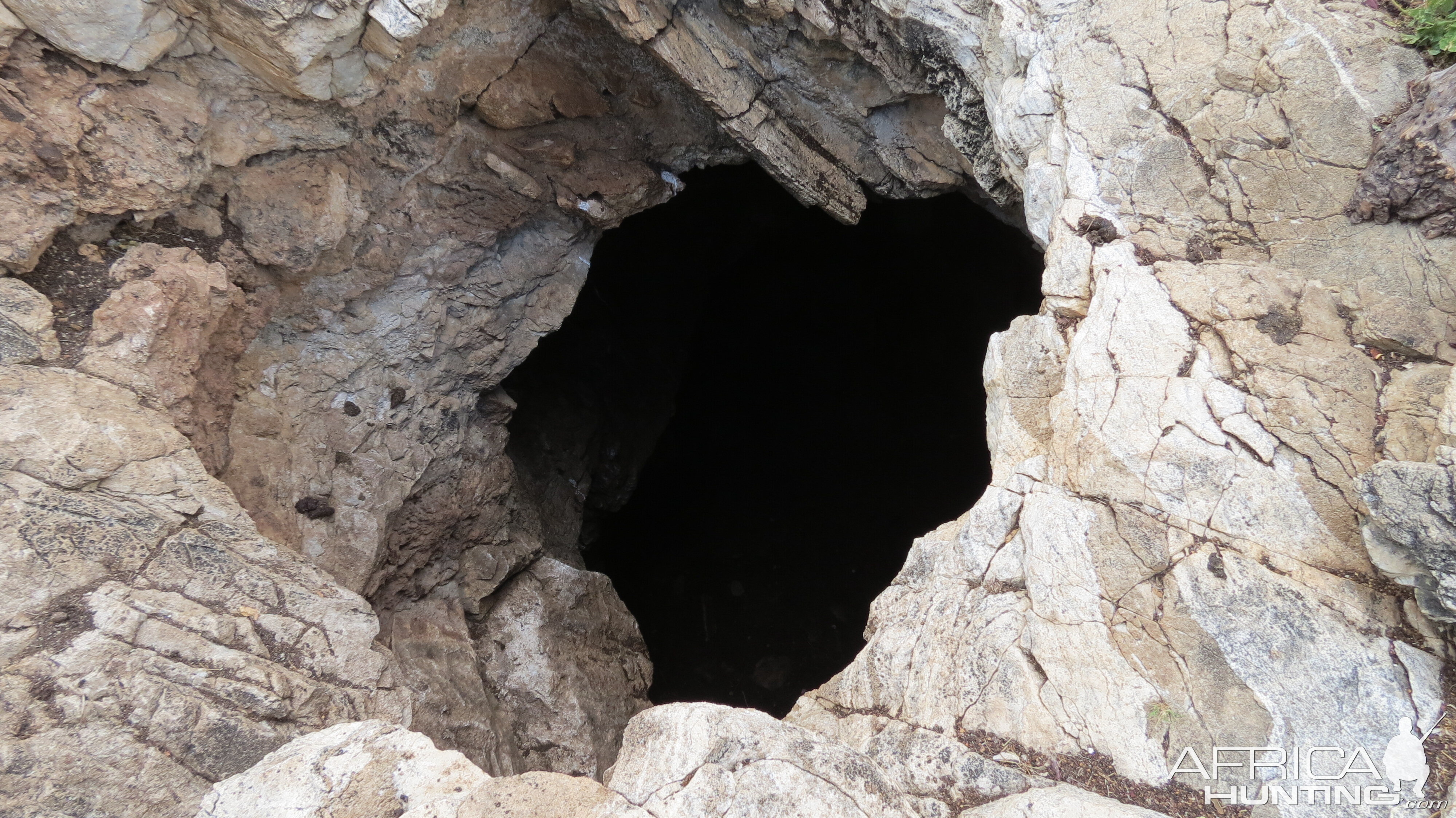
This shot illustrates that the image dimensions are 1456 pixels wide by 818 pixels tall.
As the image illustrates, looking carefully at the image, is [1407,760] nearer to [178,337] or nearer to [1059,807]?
[1059,807]

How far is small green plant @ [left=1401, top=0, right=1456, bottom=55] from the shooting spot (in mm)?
3191

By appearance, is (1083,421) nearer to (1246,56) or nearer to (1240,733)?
(1240,733)

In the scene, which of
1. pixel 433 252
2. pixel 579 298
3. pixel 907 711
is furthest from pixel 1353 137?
pixel 579 298

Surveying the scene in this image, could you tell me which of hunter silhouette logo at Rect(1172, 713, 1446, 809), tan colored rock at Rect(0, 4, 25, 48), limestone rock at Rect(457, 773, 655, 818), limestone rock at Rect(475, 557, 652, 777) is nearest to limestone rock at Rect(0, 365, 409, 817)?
limestone rock at Rect(457, 773, 655, 818)

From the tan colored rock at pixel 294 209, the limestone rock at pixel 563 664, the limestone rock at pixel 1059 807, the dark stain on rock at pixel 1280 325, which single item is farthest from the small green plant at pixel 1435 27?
the limestone rock at pixel 563 664

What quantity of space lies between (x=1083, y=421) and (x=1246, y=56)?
1969mm

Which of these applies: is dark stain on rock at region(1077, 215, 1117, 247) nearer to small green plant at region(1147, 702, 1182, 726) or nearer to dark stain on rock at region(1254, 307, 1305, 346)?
dark stain on rock at region(1254, 307, 1305, 346)

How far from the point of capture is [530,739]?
532cm

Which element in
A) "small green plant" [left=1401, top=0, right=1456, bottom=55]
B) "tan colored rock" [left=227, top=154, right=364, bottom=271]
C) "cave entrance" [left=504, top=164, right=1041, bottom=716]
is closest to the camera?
"small green plant" [left=1401, top=0, right=1456, bottom=55]

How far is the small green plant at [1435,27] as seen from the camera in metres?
3.19

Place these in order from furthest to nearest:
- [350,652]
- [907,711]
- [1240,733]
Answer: [350,652], [907,711], [1240,733]

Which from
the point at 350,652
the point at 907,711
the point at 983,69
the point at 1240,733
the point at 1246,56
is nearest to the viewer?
the point at 1240,733

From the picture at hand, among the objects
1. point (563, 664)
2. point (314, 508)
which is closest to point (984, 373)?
point (563, 664)

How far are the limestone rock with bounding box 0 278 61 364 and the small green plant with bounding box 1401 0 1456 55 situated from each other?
20.6 ft
